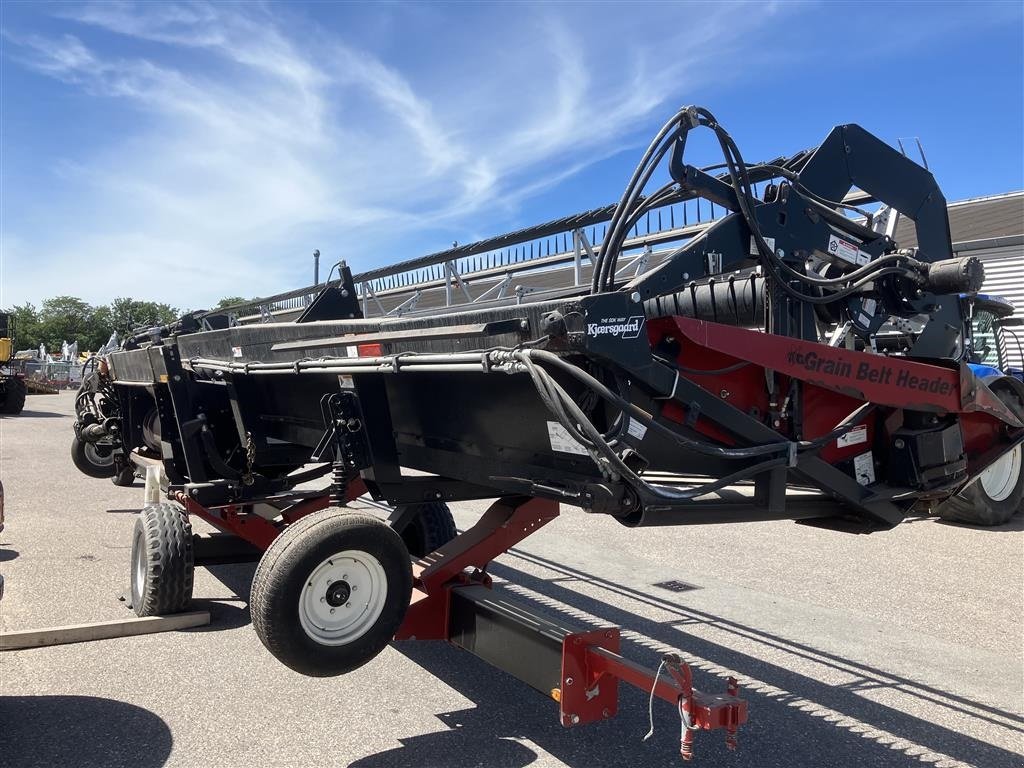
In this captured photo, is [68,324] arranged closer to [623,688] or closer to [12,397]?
[12,397]

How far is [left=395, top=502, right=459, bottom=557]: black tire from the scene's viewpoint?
18.2 ft

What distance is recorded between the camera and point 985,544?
775 centimetres

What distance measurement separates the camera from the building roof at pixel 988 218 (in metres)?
16.3

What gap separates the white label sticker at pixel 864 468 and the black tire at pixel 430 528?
268 cm

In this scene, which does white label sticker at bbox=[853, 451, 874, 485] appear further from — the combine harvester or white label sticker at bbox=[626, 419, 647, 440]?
white label sticker at bbox=[626, 419, 647, 440]

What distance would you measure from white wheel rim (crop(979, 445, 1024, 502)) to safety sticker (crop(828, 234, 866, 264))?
16.6ft

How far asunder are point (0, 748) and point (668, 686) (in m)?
2.78

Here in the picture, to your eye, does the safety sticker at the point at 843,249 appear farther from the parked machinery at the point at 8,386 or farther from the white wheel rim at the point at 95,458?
the parked machinery at the point at 8,386

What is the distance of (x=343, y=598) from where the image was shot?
132 inches

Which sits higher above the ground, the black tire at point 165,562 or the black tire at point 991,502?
the black tire at point 165,562

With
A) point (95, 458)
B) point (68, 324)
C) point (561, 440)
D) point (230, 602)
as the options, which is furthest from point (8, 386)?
point (68, 324)

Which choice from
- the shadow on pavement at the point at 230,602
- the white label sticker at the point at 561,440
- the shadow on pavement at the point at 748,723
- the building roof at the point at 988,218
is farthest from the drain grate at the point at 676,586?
the building roof at the point at 988,218

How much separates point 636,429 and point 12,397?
25.5 m

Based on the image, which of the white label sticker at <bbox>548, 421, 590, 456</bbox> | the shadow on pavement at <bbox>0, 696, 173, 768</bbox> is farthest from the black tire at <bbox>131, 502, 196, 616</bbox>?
the white label sticker at <bbox>548, 421, 590, 456</bbox>
